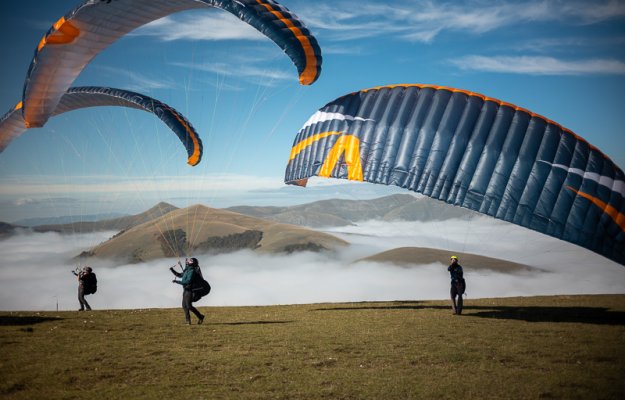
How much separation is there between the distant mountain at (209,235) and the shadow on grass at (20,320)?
452 feet

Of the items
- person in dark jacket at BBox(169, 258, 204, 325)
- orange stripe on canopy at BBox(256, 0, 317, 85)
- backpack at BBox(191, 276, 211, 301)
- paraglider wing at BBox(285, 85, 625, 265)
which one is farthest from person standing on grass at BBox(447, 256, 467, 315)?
person in dark jacket at BBox(169, 258, 204, 325)

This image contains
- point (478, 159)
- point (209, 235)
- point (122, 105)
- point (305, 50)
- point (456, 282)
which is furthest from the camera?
point (209, 235)

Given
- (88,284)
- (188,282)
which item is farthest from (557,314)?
(88,284)

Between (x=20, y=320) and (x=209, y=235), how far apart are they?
178565 mm

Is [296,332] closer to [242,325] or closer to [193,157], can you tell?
[242,325]

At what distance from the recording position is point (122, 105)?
1731 cm

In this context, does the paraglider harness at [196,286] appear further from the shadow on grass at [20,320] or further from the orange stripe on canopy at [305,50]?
the orange stripe on canopy at [305,50]

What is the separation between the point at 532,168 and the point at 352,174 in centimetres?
423

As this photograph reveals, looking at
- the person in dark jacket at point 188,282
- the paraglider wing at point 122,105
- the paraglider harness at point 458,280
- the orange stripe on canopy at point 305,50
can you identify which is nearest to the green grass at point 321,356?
the person in dark jacket at point 188,282

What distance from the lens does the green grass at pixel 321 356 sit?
6602mm

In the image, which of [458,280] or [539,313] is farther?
[539,313]

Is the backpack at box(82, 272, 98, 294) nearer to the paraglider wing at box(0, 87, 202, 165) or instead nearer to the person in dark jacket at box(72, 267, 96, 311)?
the person in dark jacket at box(72, 267, 96, 311)

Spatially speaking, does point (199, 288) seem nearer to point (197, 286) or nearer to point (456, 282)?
point (197, 286)

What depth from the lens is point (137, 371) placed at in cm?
759
